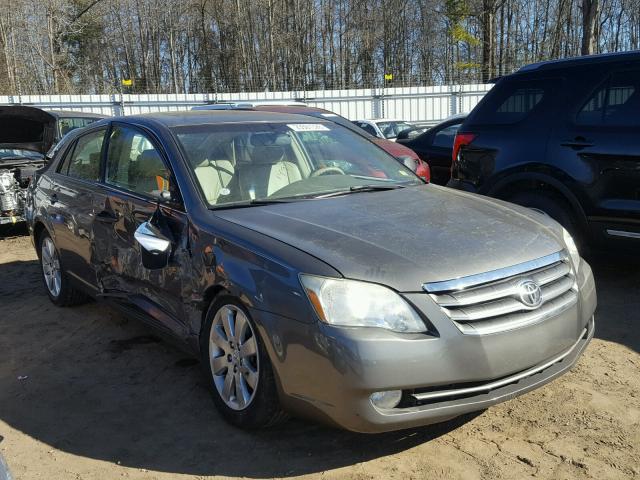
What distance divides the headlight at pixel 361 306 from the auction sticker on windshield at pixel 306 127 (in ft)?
6.02

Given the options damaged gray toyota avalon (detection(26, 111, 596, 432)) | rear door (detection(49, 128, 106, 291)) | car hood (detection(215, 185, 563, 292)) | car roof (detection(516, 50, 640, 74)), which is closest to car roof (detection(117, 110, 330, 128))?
damaged gray toyota avalon (detection(26, 111, 596, 432))

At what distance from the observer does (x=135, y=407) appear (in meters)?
3.46

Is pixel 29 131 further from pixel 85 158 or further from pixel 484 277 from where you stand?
pixel 484 277

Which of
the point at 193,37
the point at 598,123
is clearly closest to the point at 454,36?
the point at 193,37

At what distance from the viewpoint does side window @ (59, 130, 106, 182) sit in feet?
15.1

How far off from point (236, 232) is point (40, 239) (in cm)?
332

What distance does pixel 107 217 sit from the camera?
416cm

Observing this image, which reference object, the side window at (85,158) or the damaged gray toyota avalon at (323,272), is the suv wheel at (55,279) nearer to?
the side window at (85,158)

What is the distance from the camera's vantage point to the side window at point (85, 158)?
4598 millimetres

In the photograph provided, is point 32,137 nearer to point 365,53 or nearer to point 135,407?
point 135,407

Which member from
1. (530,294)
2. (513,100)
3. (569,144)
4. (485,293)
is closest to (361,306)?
(485,293)

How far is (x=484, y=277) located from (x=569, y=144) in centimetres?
296

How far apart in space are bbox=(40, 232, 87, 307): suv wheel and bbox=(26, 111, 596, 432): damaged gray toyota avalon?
901mm

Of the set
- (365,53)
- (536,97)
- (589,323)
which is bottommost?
(589,323)
